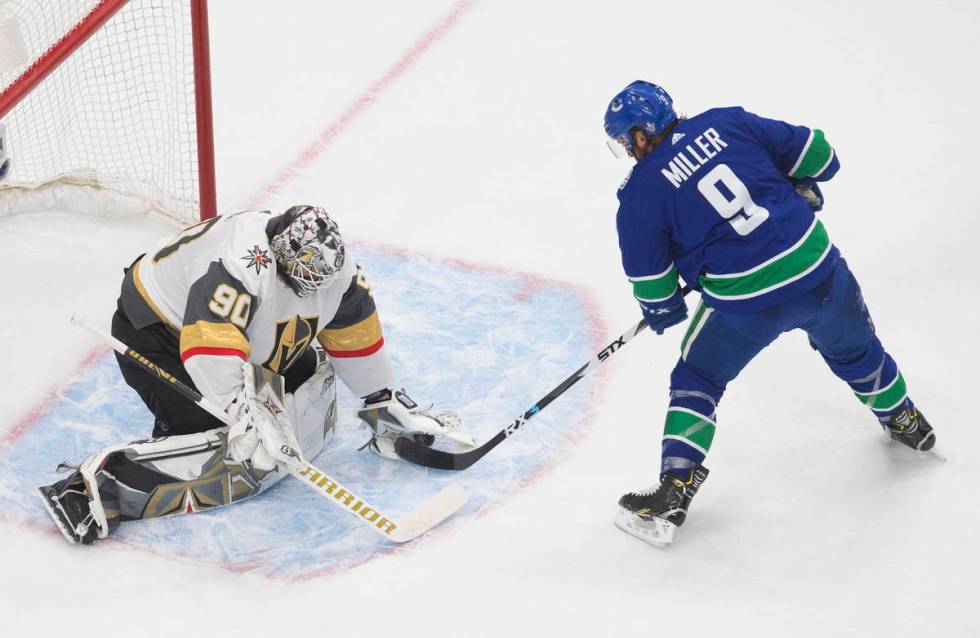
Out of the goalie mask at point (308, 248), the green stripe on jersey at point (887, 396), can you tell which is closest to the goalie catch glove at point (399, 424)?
the goalie mask at point (308, 248)

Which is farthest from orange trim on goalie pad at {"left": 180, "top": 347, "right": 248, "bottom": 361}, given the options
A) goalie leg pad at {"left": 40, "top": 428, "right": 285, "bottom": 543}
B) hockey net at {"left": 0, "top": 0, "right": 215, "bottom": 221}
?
hockey net at {"left": 0, "top": 0, "right": 215, "bottom": 221}

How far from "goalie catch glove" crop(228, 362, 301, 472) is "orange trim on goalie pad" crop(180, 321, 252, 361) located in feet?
0.19

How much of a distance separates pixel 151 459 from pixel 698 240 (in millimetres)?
1439

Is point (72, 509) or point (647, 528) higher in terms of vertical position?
point (647, 528)

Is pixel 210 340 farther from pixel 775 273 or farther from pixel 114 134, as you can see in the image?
pixel 114 134

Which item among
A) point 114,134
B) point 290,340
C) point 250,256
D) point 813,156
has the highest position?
point 813,156

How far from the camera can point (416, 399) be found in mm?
3674

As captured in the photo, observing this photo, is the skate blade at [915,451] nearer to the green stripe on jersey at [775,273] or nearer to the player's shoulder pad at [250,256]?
the green stripe on jersey at [775,273]

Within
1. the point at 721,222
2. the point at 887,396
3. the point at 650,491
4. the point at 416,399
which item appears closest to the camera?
the point at 721,222

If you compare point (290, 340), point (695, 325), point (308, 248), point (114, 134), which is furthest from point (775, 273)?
point (114, 134)

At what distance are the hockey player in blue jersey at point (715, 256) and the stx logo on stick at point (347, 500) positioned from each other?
0.59 m

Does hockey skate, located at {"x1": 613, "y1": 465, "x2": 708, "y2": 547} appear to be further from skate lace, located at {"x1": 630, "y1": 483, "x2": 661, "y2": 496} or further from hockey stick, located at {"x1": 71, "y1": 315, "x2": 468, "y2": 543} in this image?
hockey stick, located at {"x1": 71, "y1": 315, "x2": 468, "y2": 543}

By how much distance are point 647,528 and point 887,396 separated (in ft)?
2.30

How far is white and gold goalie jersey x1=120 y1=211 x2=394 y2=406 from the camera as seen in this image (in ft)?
9.70
